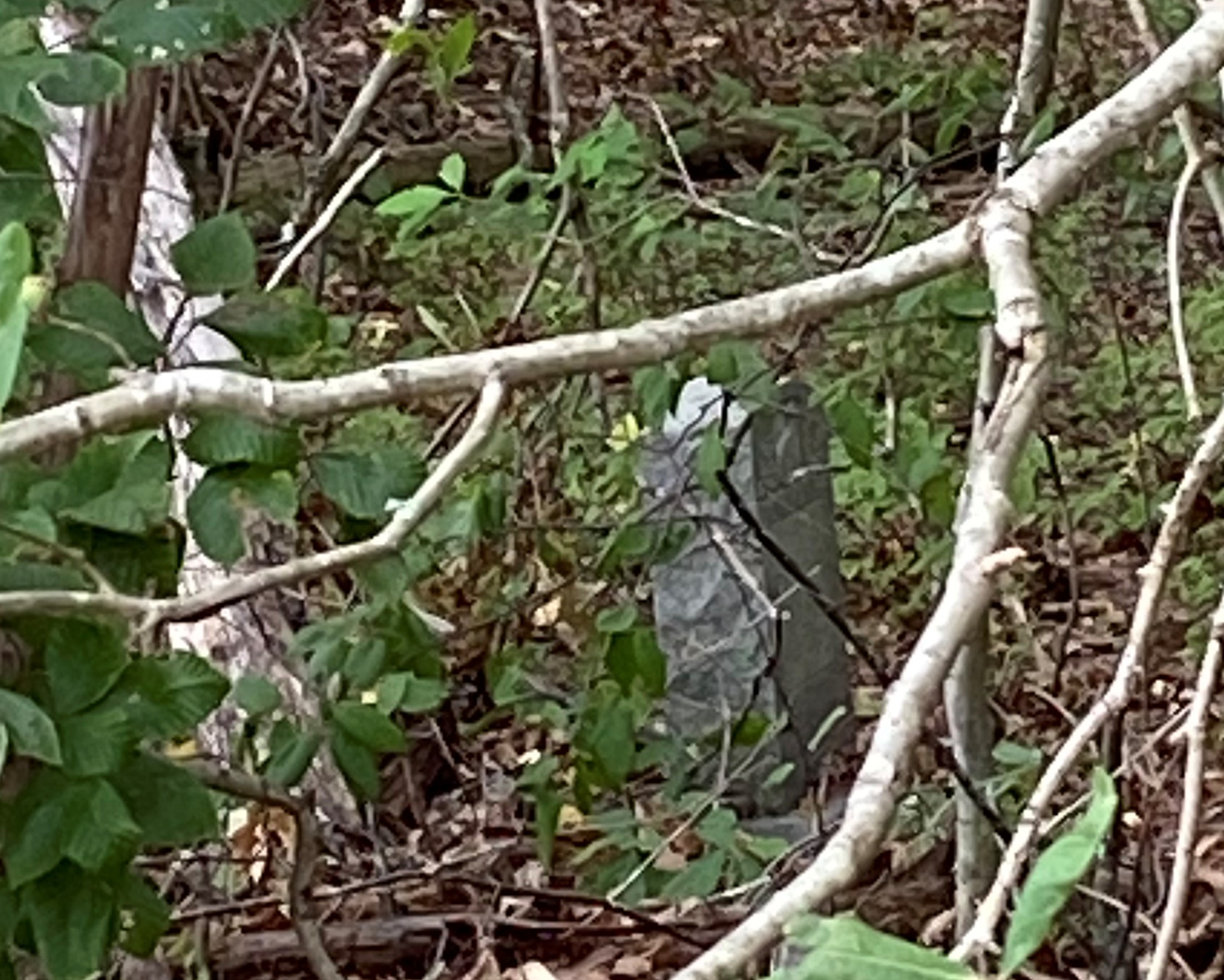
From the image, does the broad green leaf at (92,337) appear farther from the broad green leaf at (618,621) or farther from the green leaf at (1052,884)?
the green leaf at (1052,884)

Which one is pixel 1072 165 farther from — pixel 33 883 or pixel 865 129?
pixel 865 129

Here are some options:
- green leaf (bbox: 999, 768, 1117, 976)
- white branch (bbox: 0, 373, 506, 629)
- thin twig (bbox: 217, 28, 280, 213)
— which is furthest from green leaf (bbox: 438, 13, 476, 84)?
green leaf (bbox: 999, 768, 1117, 976)

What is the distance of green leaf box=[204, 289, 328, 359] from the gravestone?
1.56 meters

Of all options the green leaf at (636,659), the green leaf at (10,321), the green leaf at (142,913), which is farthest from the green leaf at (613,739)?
Answer: the green leaf at (10,321)

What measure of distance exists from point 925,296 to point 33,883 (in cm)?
132

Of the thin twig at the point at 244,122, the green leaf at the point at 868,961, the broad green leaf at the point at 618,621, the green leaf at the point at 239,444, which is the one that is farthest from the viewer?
the thin twig at the point at 244,122

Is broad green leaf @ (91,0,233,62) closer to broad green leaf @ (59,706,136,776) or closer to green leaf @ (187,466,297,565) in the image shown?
green leaf @ (187,466,297,565)

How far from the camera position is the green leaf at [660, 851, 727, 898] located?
2639 mm

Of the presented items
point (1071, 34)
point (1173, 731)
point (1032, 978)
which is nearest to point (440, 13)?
point (1071, 34)

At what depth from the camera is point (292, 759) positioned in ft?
7.59

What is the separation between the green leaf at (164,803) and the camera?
1802mm

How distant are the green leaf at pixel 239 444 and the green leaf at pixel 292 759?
684mm

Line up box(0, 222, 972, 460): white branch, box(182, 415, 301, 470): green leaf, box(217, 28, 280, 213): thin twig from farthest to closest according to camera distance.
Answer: box(217, 28, 280, 213): thin twig < box(182, 415, 301, 470): green leaf < box(0, 222, 972, 460): white branch

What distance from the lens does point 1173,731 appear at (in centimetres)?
191
